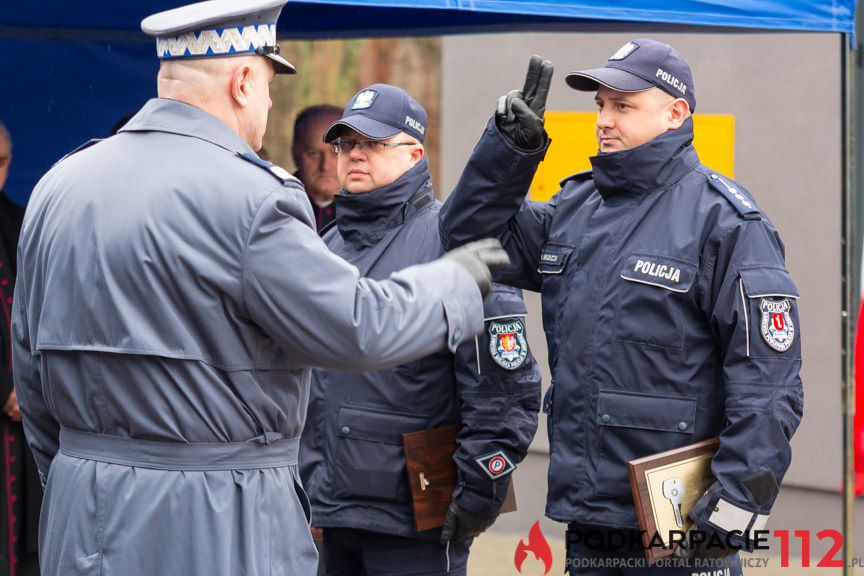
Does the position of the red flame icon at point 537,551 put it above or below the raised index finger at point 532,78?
below

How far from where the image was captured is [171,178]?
2.20m

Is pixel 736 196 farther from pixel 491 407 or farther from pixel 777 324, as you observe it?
pixel 491 407

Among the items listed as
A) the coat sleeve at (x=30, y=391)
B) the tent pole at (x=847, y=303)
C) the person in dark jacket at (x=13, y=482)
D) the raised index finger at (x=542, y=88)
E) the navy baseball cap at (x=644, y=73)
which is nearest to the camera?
the coat sleeve at (x=30, y=391)

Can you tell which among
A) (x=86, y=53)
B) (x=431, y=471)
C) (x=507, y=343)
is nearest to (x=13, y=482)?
(x=431, y=471)

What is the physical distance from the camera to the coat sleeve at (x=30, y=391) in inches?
98.3

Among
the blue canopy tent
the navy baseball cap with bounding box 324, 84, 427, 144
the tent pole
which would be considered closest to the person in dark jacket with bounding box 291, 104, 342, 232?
the blue canopy tent

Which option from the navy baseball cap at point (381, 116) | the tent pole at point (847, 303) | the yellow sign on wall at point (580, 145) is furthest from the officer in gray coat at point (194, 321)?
the yellow sign on wall at point (580, 145)

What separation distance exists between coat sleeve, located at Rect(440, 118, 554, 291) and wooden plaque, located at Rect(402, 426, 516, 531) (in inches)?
18.5

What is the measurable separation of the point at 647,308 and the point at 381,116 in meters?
1.05

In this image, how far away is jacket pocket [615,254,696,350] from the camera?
9.41 feet

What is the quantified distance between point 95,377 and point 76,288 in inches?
6.7

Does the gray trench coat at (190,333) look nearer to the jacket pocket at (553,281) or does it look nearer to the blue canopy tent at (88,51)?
the jacket pocket at (553,281)

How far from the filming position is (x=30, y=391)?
99.7 inches

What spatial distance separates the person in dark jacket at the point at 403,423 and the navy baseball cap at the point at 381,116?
3 centimetres
